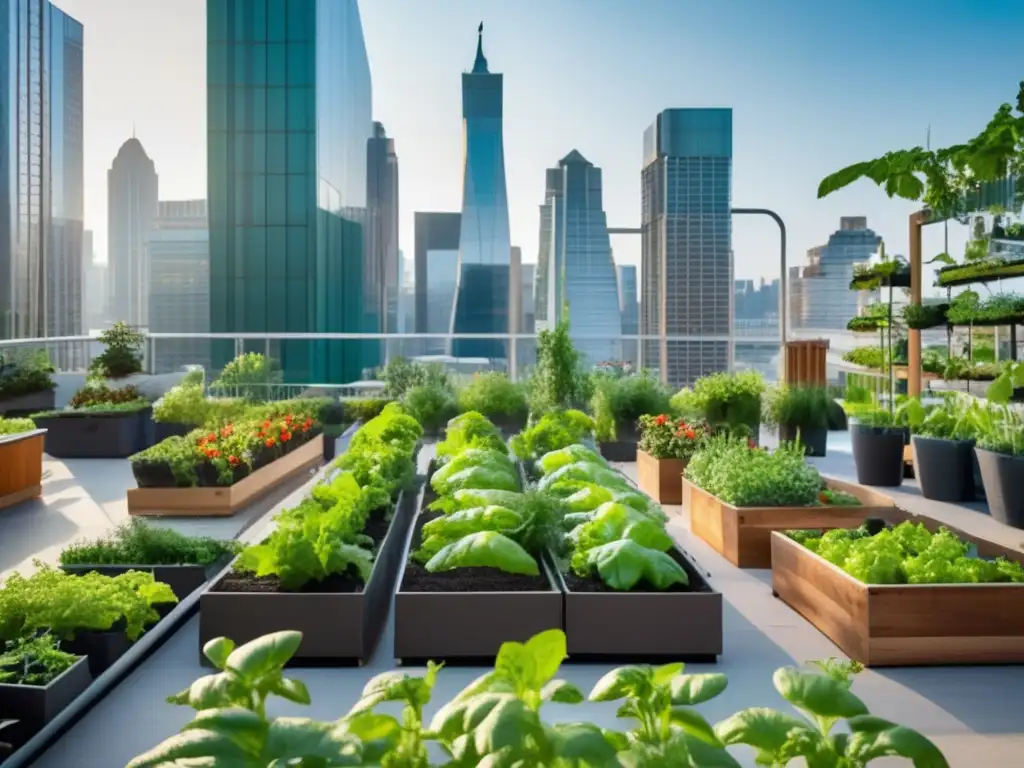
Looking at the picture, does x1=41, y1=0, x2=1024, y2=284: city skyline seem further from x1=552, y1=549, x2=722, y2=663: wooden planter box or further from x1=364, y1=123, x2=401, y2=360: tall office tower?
x1=552, y1=549, x2=722, y2=663: wooden planter box

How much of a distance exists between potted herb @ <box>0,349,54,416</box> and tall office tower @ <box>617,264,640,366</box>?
605cm

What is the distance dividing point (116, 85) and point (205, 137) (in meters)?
3.54

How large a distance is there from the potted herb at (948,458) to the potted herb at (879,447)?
318mm

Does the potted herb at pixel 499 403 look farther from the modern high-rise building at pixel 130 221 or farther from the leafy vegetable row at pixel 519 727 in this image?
the modern high-rise building at pixel 130 221

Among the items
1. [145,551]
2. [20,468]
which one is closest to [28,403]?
[20,468]

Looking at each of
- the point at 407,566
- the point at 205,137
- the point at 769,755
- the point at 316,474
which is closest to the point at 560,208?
the point at 205,137

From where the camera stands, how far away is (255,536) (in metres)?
5.48

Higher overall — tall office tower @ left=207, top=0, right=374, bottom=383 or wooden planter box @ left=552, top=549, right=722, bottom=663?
tall office tower @ left=207, top=0, right=374, bottom=383

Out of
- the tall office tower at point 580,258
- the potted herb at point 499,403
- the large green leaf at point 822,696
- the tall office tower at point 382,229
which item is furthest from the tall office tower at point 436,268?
the large green leaf at point 822,696

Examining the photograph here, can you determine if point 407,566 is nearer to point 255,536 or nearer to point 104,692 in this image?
point 104,692

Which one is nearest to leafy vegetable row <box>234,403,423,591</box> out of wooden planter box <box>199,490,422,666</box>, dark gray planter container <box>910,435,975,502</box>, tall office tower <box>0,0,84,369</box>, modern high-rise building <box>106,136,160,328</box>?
wooden planter box <box>199,490,422,666</box>

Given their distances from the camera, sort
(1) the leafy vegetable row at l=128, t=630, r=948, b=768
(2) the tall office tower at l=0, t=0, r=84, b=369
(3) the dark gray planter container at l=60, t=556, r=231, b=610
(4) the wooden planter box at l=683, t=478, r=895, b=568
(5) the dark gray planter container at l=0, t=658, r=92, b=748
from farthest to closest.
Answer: (2) the tall office tower at l=0, t=0, r=84, b=369
(4) the wooden planter box at l=683, t=478, r=895, b=568
(3) the dark gray planter container at l=60, t=556, r=231, b=610
(5) the dark gray planter container at l=0, t=658, r=92, b=748
(1) the leafy vegetable row at l=128, t=630, r=948, b=768

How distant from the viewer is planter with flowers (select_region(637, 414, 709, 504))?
6273 millimetres

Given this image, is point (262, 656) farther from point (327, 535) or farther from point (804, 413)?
point (804, 413)
